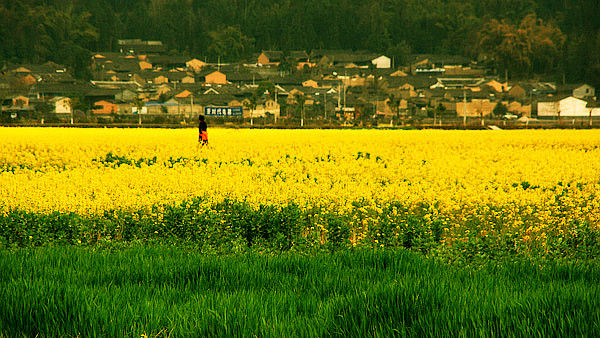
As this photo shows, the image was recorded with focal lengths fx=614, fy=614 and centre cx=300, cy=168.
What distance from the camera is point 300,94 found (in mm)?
102438

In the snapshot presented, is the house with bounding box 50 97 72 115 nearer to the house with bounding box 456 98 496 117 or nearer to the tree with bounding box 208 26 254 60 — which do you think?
the house with bounding box 456 98 496 117

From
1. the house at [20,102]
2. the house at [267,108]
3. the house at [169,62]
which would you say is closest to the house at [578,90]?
the house at [267,108]

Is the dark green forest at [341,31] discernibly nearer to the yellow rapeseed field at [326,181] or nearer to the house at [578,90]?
the house at [578,90]

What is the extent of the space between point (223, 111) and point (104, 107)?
67.6ft

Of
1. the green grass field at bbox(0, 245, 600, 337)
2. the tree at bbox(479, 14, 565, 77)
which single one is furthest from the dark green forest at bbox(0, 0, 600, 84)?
the green grass field at bbox(0, 245, 600, 337)

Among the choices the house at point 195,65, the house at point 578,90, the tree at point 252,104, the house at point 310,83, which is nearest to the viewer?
the tree at point 252,104

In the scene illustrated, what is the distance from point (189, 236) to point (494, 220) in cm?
Result: 474

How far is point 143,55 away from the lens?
164375mm

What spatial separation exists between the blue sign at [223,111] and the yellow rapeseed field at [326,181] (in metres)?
69.7

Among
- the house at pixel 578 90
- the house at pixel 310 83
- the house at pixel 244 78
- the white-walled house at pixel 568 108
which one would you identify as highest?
the house at pixel 244 78

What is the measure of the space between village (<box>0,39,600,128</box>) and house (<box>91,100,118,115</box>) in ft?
0.52

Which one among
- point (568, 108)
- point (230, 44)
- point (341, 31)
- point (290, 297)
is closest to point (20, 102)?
point (230, 44)

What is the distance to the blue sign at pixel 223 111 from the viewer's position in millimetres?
92562

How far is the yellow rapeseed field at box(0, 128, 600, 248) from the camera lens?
992 cm
